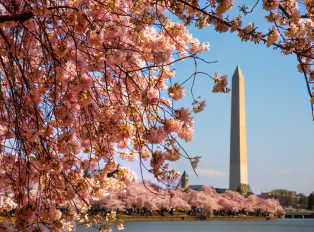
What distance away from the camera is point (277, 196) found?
47969mm

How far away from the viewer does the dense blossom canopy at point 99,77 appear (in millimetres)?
2041

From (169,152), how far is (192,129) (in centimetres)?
20

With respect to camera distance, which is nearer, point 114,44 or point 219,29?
point 219,29

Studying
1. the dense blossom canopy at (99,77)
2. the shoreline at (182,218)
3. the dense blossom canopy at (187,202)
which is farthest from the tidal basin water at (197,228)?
the dense blossom canopy at (99,77)

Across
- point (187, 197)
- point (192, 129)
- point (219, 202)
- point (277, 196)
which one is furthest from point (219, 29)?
point (277, 196)

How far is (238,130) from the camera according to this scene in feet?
89.7

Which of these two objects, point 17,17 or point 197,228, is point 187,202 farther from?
point 17,17

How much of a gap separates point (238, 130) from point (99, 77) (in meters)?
25.4

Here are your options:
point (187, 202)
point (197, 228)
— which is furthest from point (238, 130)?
point (197, 228)

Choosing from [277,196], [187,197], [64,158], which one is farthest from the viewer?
[277,196]

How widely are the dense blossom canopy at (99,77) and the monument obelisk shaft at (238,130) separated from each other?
25111mm

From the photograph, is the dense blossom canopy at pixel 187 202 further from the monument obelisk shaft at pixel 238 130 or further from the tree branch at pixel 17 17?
the tree branch at pixel 17 17

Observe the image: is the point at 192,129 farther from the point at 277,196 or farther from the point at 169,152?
the point at 277,196

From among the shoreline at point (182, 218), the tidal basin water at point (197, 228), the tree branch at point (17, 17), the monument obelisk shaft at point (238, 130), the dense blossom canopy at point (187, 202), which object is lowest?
the tidal basin water at point (197, 228)
